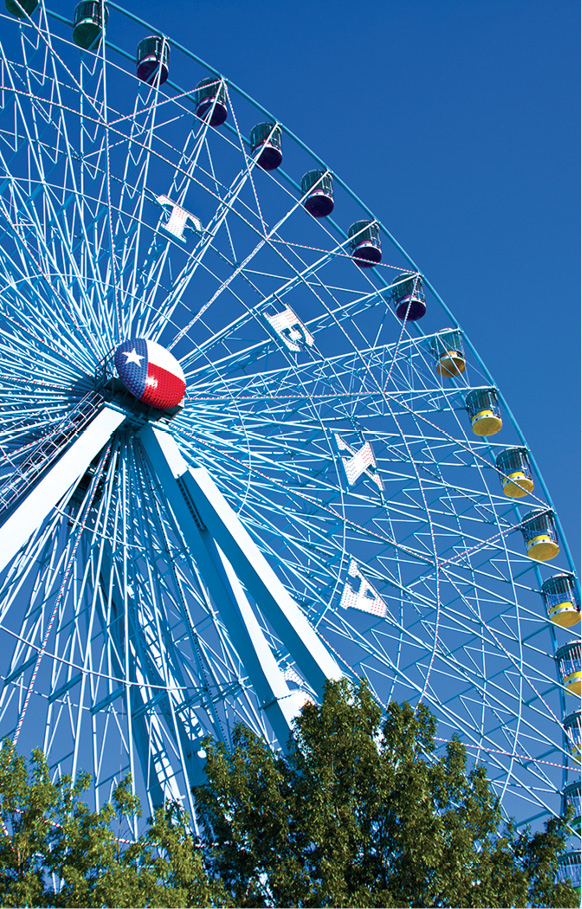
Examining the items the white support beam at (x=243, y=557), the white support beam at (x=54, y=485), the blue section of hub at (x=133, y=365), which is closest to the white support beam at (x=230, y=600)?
the white support beam at (x=243, y=557)

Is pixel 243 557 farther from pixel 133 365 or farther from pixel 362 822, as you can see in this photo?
pixel 362 822

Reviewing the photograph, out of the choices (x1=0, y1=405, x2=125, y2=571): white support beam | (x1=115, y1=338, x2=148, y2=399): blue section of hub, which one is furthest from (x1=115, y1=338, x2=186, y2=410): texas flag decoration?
(x1=0, y1=405, x2=125, y2=571): white support beam

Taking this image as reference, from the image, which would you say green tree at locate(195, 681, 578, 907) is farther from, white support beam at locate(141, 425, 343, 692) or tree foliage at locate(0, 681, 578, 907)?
white support beam at locate(141, 425, 343, 692)

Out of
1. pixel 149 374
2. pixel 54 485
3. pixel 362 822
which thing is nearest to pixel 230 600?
pixel 54 485

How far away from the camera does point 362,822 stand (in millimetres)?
10203

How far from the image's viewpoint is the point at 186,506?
1480 cm

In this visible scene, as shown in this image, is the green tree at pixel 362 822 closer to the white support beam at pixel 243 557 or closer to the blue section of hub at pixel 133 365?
the white support beam at pixel 243 557

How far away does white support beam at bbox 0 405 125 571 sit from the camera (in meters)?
12.1

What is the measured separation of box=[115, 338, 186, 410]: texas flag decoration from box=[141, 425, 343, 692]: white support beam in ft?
1.93

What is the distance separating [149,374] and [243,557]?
3446 mm

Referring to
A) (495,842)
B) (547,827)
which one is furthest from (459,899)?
(547,827)

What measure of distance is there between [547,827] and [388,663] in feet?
15.1

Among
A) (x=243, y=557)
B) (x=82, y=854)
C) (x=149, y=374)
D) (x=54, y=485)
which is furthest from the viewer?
(x=149, y=374)

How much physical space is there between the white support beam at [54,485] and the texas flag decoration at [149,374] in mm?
531
